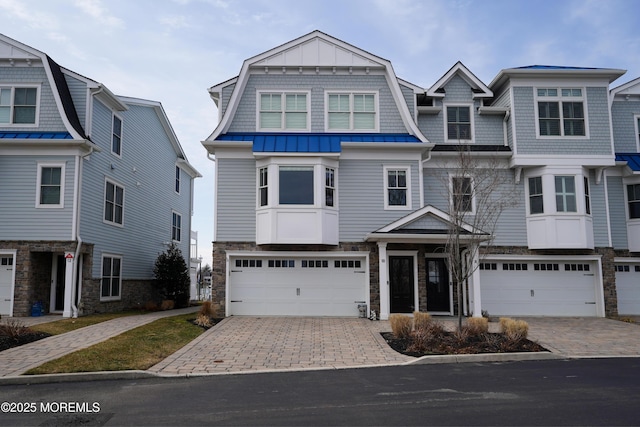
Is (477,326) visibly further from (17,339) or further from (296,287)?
(17,339)

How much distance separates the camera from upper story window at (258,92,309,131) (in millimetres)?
19141

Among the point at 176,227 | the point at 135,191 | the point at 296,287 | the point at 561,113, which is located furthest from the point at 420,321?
the point at 176,227

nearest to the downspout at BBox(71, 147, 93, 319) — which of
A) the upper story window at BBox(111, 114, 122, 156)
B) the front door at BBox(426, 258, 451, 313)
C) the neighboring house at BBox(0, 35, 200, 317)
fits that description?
the neighboring house at BBox(0, 35, 200, 317)

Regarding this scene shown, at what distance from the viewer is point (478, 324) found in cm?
1277

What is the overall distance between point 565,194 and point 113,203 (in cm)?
1816

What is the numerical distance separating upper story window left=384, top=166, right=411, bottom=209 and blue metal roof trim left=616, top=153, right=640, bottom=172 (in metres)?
8.97

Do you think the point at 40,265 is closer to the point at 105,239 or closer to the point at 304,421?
the point at 105,239

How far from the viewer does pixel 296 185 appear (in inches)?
696

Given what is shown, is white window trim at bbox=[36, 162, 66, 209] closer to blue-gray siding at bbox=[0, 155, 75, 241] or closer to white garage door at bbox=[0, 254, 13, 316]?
blue-gray siding at bbox=[0, 155, 75, 241]

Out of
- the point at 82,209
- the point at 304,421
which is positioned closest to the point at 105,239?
the point at 82,209

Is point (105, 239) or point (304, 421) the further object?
point (105, 239)

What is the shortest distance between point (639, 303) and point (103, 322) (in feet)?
66.8

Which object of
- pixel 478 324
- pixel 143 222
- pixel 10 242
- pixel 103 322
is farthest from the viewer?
pixel 143 222

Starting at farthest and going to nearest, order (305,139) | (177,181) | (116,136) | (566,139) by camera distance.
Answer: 1. (177,181)
2. (116,136)
3. (566,139)
4. (305,139)
